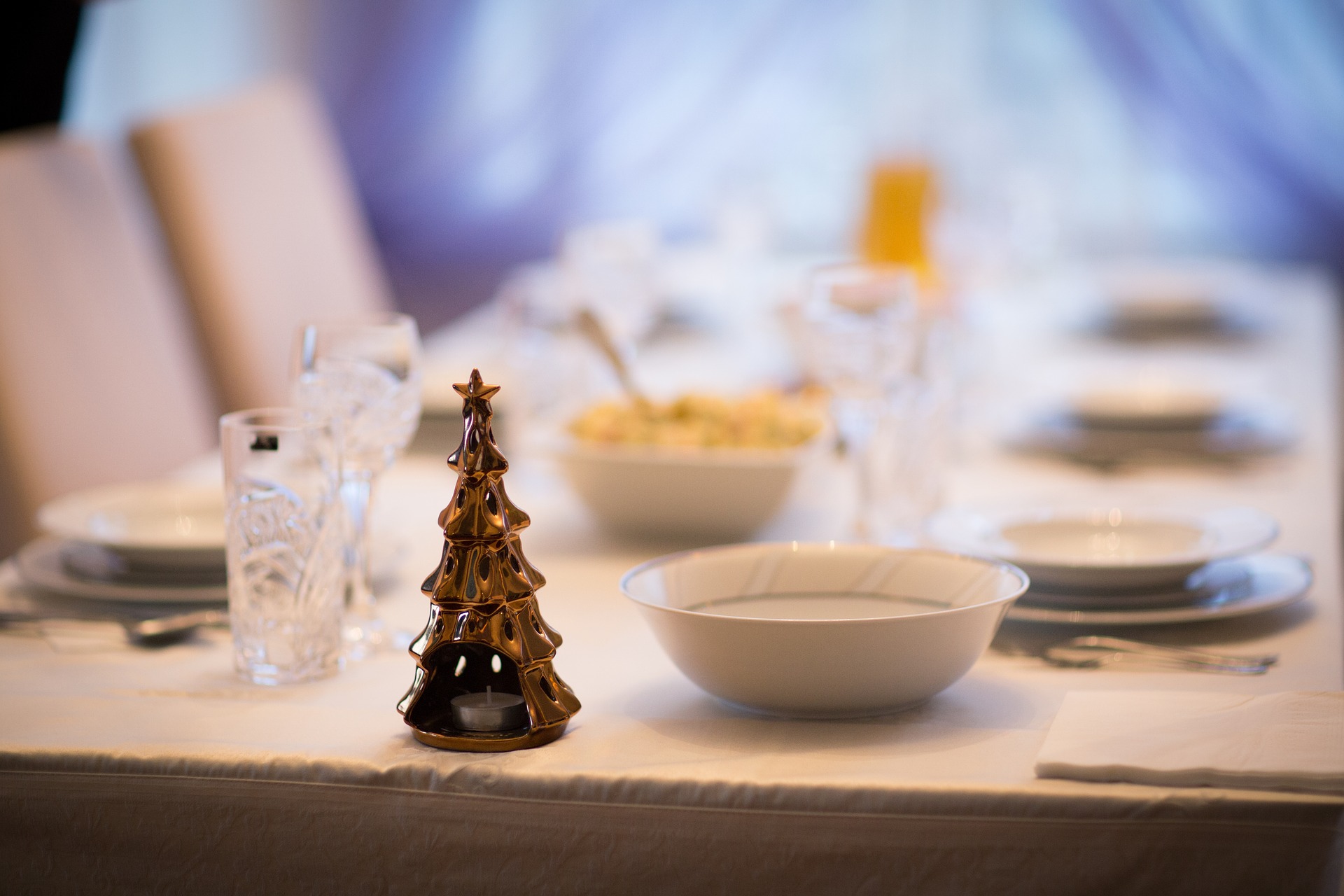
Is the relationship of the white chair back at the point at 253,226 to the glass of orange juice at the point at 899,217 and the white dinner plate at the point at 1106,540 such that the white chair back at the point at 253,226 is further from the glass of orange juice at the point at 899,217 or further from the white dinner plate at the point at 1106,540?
the white dinner plate at the point at 1106,540

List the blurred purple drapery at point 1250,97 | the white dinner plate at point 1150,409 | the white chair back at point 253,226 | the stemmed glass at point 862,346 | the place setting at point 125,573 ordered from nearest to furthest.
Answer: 1. the place setting at point 125,573
2. the stemmed glass at point 862,346
3. the white dinner plate at point 1150,409
4. the white chair back at point 253,226
5. the blurred purple drapery at point 1250,97

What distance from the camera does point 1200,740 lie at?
67 centimetres

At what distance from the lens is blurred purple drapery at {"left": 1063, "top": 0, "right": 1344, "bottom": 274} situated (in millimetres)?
2938

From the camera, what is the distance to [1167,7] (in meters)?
2.97

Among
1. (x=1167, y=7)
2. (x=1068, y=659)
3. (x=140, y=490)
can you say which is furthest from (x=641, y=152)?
(x=1068, y=659)

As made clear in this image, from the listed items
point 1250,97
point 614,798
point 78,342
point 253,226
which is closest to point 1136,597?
point 614,798

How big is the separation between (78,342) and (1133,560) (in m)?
1.25

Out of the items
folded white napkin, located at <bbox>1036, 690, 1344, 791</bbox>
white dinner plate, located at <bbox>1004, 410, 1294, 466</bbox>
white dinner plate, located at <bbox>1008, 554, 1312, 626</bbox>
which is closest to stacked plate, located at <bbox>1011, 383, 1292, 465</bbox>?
white dinner plate, located at <bbox>1004, 410, 1294, 466</bbox>

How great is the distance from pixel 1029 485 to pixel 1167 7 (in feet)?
6.72

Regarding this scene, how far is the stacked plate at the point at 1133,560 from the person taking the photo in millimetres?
879

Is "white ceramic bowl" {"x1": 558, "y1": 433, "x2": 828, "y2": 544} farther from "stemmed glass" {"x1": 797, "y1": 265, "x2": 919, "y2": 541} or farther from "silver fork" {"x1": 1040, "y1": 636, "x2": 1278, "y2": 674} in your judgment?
"silver fork" {"x1": 1040, "y1": 636, "x2": 1278, "y2": 674}

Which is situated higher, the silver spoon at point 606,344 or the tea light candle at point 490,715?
the silver spoon at point 606,344

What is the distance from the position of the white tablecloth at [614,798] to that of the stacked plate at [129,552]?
0.11 meters

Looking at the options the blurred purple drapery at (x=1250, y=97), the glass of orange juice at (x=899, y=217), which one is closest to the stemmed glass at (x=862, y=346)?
the glass of orange juice at (x=899, y=217)
